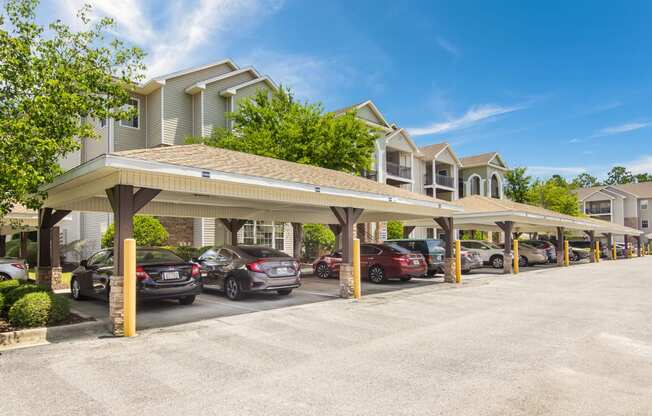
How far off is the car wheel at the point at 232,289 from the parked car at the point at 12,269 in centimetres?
673

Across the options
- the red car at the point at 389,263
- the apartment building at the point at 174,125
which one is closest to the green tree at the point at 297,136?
the apartment building at the point at 174,125

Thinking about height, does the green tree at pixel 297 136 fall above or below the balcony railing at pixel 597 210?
above

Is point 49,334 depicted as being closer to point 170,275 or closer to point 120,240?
point 120,240

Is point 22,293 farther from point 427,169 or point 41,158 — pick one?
point 427,169

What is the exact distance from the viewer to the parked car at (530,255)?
1006 inches

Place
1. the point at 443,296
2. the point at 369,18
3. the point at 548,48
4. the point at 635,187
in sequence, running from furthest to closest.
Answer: the point at 635,187, the point at 548,48, the point at 369,18, the point at 443,296

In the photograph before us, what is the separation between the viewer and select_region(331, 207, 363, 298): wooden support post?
11820mm

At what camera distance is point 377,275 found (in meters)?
15.9

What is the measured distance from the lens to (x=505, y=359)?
6016 mm

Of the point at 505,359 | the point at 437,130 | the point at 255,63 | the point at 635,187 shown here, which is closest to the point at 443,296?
the point at 505,359

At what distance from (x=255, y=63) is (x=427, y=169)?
20566mm

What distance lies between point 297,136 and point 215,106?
21.4 feet

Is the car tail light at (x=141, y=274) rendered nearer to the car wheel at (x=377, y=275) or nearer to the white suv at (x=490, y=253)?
the car wheel at (x=377, y=275)

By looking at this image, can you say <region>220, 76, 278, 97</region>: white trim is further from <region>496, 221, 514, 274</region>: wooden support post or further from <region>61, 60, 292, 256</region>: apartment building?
<region>496, 221, 514, 274</region>: wooden support post
